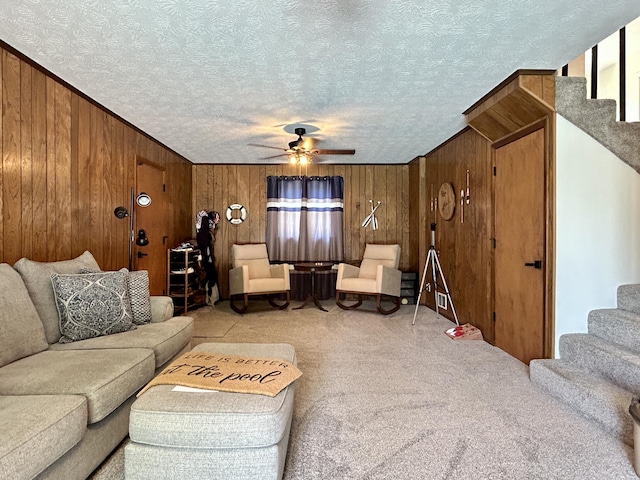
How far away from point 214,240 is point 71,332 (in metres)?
3.65

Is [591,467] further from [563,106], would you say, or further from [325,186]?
[325,186]

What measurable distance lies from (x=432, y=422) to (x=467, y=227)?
2.51 meters

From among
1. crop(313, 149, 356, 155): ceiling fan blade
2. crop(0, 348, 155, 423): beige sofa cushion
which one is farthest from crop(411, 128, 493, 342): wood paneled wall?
crop(0, 348, 155, 423): beige sofa cushion

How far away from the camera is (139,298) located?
242 cm

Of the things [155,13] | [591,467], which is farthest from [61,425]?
[591,467]

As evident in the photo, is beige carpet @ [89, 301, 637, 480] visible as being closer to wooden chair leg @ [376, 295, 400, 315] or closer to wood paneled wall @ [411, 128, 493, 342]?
wood paneled wall @ [411, 128, 493, 342]

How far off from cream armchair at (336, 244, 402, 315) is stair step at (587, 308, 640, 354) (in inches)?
94.5

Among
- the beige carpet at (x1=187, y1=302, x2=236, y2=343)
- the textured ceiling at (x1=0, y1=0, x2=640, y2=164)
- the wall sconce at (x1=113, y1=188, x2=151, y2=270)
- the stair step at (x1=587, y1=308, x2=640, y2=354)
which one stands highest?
the textured ceiling at (x1=0, y1=0, x2=640, y2=164)

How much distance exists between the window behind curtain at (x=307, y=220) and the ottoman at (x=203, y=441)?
14.3ft

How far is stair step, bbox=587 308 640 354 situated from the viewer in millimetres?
2109

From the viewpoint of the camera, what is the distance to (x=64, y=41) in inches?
79.4

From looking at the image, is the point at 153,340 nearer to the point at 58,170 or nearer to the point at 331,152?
the point at 58,170

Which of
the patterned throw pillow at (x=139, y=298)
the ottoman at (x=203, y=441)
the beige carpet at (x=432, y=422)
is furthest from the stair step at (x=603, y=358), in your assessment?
the patterned throw pillow at (x=139, y=298)

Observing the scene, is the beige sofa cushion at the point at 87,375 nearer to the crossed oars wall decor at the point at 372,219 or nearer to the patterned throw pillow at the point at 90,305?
the patterned throw pillow at the point at 90,305
